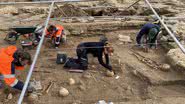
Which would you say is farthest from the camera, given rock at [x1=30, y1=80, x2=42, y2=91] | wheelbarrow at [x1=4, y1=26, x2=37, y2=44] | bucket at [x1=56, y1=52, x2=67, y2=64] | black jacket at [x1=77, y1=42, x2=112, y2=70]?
wheelbarrow at [x1=4, y1=26, x2=37, y2=44]

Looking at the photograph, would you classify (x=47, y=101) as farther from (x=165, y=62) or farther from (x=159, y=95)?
(x=165, y=62)

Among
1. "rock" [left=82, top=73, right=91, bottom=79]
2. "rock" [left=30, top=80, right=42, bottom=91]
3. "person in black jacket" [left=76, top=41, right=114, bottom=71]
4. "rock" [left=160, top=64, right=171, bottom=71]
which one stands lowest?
"rock" [left=30, top=80, right=42, bottom=91]

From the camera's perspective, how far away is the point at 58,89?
7.65 meters

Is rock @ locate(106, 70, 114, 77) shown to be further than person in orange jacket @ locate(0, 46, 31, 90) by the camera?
Yes

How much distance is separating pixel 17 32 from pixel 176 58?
5186mm

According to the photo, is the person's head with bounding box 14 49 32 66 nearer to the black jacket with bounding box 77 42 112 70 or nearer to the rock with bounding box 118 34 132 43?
the black jacket with bounding box 77 42 112 70

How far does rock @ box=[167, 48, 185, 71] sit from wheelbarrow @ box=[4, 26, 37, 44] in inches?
173

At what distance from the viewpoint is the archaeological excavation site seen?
7305 mm

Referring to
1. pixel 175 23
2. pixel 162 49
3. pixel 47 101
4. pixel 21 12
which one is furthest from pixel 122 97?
pixel 21 12

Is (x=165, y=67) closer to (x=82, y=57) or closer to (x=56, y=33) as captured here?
(x=82, y=57)

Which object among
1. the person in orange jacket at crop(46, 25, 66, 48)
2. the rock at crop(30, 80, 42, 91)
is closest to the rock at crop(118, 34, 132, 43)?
the person in orange jacket at crop(46, 25, 66, 48)

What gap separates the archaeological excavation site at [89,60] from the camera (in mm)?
7305

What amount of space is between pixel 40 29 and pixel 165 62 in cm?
411

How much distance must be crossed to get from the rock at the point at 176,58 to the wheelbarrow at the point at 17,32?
173 inches
